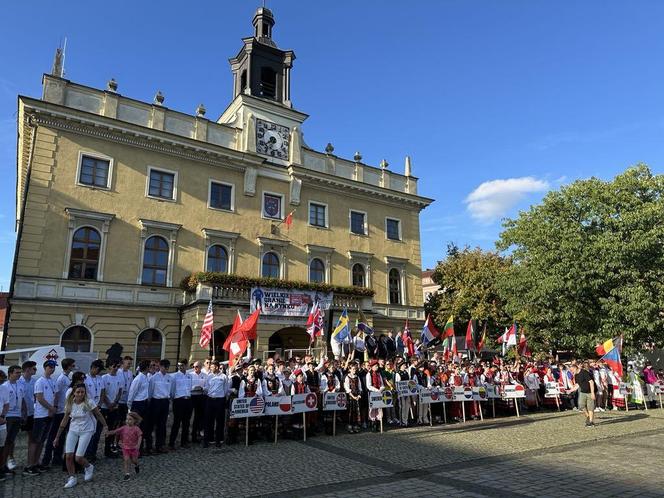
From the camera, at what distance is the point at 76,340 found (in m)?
21.8

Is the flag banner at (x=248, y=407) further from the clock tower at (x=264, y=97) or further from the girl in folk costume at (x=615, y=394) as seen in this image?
the clock tower at (x=264, y=97)

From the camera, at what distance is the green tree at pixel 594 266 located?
922 inches

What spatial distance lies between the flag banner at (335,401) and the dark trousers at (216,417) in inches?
109

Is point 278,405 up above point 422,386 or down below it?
below

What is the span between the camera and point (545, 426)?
14766 millimetres

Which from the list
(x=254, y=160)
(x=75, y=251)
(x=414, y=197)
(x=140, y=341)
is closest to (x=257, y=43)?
(x=254, y=160)

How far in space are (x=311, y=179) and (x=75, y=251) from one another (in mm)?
13894

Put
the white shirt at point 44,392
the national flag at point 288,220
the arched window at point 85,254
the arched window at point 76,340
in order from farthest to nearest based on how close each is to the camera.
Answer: the national flag at point 288,220
the arched window at point 85,254
the arched window at point 76,340
the white shirt at point 44,392

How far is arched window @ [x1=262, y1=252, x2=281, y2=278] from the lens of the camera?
27641 mm

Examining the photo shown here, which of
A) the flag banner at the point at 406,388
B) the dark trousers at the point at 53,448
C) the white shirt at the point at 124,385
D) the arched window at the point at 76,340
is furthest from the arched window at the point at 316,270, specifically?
the dark trousers at the point at 53,448

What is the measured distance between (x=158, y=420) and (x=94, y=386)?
1.64 meters

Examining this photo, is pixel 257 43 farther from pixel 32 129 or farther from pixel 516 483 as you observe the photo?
pixel 516 483

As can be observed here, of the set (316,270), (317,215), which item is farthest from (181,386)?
(317,215)

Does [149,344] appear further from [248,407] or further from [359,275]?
[248,407]
